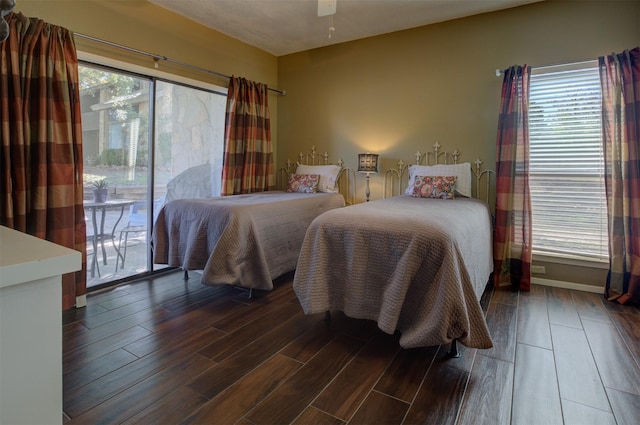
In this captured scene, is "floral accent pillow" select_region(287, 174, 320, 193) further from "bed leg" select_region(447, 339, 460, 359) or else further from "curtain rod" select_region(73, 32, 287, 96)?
"bed leg" select_region(447, 339, 460, 359)

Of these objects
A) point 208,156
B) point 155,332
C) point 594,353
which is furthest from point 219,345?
point 208,156

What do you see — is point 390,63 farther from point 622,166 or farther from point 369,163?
point 622,166

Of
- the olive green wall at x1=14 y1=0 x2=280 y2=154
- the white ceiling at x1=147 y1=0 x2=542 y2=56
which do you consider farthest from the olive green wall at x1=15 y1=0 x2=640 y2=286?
the white ceiling at x1=147 y1=0 x2=542 y2=56

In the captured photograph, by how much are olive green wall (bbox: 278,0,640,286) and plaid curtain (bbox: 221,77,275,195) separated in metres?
0.53

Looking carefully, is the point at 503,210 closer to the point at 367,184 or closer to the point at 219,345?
the point at 367,184

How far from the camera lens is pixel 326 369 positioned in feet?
5.79

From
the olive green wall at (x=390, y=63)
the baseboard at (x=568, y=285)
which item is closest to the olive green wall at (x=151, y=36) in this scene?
the olive green wall at (x=390, y=63)

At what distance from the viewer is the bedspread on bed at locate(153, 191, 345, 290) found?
2.55 meters

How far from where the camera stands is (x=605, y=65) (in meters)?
2.69

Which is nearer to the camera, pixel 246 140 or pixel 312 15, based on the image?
pixel 312 15

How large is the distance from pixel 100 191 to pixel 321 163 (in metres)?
2.44

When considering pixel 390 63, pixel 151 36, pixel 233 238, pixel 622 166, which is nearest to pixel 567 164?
pixel 622 166

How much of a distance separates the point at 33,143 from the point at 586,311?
13.3 ft

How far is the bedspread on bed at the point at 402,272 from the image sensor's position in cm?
167
